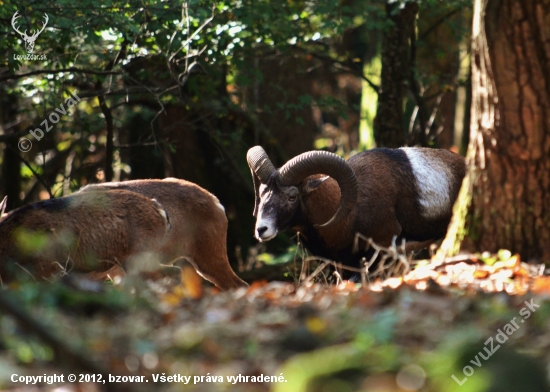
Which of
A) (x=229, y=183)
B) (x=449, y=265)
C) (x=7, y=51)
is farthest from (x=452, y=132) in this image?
(x=449, y=265)

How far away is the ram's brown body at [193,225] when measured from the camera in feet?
29.7

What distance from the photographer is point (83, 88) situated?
11.6 meters

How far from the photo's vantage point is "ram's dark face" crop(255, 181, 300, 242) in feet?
29.7

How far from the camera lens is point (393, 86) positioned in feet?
40.3

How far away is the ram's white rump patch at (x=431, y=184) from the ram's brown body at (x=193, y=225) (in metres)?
2.58

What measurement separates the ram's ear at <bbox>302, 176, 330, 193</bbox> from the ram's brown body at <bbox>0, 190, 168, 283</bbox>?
1795 millimetres

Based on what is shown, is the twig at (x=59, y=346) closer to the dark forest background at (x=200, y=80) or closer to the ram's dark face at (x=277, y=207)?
the ram's dark face at (x=277, y=207)

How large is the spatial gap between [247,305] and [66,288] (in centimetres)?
116

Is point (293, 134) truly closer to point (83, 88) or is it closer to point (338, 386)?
point (83, 88)

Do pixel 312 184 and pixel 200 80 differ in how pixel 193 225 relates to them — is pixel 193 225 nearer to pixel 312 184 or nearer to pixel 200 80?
pixel 312 184

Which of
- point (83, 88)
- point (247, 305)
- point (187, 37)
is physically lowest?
point (247, 305)

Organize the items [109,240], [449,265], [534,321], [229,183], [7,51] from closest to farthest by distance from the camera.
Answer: [534,321]
[449,265]
[109,240]
[7,51]
[229,183]

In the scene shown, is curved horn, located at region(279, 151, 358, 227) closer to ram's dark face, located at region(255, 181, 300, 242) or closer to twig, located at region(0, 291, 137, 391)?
ram's dark face, located at region(255, 181, 300, 242)

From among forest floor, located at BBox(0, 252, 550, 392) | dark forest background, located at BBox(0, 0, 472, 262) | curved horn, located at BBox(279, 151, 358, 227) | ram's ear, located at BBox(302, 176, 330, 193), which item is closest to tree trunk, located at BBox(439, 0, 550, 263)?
forest floor, located at BBox(0, 252, 550, 392)
